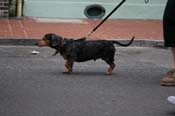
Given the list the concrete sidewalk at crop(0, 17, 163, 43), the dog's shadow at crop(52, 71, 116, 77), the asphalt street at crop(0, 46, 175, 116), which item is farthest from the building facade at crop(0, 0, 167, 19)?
the dog's shadow at crop(52, 71, 116, 77)

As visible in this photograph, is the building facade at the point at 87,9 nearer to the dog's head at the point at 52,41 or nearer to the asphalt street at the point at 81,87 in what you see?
the asphalt street at the point at 81,87

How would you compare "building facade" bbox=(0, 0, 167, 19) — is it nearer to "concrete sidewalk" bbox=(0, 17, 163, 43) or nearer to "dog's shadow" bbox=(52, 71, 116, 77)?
"concrete sidewalk" bbox=(0, 17, 163, 43)

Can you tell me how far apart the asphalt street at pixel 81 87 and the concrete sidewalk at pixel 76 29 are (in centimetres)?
179

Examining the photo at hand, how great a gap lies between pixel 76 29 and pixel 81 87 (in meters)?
6.15

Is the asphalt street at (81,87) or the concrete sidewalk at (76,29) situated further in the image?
the concrete sidewalk at (76,29)

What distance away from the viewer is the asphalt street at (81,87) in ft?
21.0

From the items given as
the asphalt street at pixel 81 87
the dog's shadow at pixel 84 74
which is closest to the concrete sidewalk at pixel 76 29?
the asphalt street at pixel 81 87

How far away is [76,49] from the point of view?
8633mm

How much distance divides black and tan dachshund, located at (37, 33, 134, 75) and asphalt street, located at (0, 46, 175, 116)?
0.23 meters

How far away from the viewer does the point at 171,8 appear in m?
7.77

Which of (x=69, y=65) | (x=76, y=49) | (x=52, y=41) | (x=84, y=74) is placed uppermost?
(x=52, y=41)

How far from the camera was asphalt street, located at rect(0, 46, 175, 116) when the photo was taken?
21.0ft

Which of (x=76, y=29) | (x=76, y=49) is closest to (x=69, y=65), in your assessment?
(x=76, y=49)

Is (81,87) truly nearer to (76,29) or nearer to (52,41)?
(52,41)
